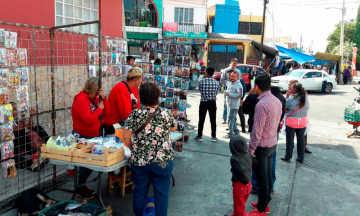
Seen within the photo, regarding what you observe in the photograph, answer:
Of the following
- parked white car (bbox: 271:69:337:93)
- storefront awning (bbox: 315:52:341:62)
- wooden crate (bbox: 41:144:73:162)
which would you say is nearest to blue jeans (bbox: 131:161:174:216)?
wooden crate (bbox: 41:144:73:162)

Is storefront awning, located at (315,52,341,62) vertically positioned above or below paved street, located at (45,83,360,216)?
above

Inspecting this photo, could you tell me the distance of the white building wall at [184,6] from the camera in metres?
26.0

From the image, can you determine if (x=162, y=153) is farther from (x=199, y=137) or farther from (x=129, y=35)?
(x=129, y=35)

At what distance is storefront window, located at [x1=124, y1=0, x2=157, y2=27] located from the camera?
77.0ft

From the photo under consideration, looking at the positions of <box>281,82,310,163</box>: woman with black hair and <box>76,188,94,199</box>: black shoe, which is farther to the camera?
<box>281,82,310,163</box>: woman with black hair

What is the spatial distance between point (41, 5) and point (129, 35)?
59.8 ft

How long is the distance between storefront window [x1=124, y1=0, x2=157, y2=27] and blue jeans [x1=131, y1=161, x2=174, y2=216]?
2149 cm

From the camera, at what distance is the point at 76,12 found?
691cm

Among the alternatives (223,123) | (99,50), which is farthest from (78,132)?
(223,123)

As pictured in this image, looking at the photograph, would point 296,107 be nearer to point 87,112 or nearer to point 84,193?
point 87,112

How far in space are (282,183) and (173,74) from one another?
3.04 m

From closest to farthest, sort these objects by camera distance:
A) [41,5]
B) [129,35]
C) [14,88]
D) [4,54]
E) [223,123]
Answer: [4,54] < [14,88] < [41,5] < [223,123] < [129,35]

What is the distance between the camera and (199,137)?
301 inches

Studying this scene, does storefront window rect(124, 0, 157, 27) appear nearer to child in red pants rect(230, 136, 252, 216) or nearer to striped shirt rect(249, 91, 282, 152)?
striped shirt rect(249, 91, 282, 152)
